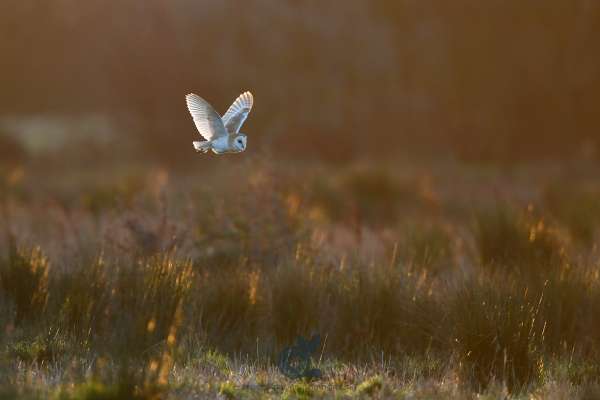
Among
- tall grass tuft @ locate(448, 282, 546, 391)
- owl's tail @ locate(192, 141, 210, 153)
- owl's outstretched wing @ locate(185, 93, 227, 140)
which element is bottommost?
tall grass tuft @ locate(448, 282, 546, 391)

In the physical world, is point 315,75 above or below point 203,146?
above

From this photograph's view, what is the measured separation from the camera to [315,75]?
25828 mm

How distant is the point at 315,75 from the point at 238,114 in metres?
20.6

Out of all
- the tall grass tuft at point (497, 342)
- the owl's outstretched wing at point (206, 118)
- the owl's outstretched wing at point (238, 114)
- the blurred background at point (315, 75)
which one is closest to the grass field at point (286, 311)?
the tall grass tuft at point (497, 342)

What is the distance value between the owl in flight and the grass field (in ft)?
2.85

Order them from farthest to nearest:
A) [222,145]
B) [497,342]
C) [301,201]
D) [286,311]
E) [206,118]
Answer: [301,201] → [286,311] → [497,342] → [206,118] → [222,145]

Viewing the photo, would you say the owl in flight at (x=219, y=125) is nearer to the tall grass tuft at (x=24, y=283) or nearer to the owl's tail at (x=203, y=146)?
the owl's tail at (x=203, y=146)

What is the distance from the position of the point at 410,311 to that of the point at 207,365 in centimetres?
153

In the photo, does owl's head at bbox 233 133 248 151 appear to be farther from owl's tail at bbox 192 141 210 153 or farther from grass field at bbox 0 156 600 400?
grass field at bbox 0 156 600 400

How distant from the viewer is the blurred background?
23.5 m

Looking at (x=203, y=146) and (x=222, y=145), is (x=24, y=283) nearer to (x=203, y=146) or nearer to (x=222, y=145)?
(x=203, y=146)

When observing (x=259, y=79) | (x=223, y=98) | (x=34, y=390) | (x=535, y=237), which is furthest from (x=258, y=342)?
(x=259, y=79)

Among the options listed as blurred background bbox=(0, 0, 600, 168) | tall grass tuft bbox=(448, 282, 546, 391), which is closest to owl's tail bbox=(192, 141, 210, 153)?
tall grass tuft bbox=(448, 282, 546, 391)

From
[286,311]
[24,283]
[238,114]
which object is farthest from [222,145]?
[24,283]
